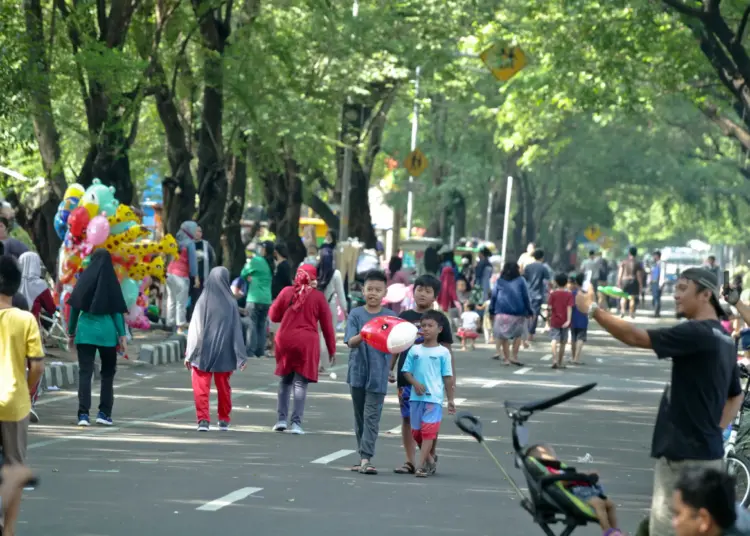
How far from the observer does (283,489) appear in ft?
39.5

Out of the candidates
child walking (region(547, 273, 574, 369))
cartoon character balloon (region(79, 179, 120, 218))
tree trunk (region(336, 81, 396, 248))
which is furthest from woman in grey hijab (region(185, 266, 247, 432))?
tree trunk (region(336, 81, 396, 248))

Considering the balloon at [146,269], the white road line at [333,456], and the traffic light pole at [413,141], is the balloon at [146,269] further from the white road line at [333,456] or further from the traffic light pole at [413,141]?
the traffic light pole at [413,141]

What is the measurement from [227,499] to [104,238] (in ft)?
38.2

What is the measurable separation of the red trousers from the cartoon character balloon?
23.5ft

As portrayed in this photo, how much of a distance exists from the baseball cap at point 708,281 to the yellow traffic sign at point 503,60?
25.2 m

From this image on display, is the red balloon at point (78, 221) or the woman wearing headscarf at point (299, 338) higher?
the red balloon at point (78, 221)

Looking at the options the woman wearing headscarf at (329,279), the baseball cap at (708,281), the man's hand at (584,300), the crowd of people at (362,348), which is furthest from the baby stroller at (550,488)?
the woman wearing headscarf at (329,279)

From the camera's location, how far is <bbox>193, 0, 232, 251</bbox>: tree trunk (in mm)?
29797

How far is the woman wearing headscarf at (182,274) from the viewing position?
88.5 ft

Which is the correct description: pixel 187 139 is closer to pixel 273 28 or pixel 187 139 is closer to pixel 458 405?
pixel 273 28

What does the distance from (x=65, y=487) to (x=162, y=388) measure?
885 centimetres

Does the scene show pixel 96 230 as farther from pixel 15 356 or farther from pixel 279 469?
pixel 15 356

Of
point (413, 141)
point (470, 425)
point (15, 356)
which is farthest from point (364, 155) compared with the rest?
point (470, 425)

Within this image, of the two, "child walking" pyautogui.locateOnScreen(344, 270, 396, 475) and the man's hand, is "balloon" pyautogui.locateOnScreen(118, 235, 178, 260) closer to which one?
"child walking" pyautogui.locateOnScreen(344, 270, 396, 475)
